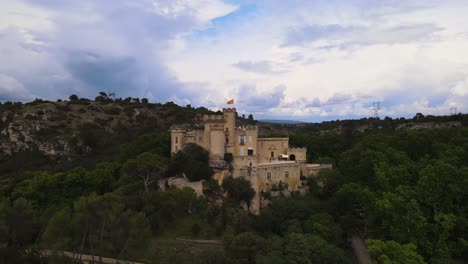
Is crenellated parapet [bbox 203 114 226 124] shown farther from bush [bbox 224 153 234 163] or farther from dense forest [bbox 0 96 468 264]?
bush [bbox 224 153 234 163]

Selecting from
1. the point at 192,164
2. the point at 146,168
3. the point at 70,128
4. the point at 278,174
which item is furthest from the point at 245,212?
the point at 70,128

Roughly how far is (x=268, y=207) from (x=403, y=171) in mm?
12854

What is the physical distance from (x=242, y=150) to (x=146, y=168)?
38.5ft

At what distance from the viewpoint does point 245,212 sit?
125 feet

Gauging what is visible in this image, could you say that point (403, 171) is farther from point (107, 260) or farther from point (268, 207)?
point (107, 260)

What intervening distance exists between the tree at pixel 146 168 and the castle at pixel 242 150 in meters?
5.20

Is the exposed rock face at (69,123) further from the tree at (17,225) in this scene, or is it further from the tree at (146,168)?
the tree at (17,225)

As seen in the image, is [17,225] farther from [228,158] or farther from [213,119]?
[213,119]

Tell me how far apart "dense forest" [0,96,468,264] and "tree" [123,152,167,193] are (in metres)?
0.11

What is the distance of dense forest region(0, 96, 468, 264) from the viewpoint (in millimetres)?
25344

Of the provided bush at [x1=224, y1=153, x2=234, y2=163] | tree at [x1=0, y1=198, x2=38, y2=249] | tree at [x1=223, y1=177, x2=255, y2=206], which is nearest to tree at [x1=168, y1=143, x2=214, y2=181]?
bush at [x1=224, y1=153, x2=234, y2=163]

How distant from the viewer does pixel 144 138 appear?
Answer: 53.7 m

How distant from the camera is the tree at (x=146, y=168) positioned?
39.1m

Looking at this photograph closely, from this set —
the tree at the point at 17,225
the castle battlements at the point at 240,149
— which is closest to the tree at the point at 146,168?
the castle battlements at the point at 240,149
